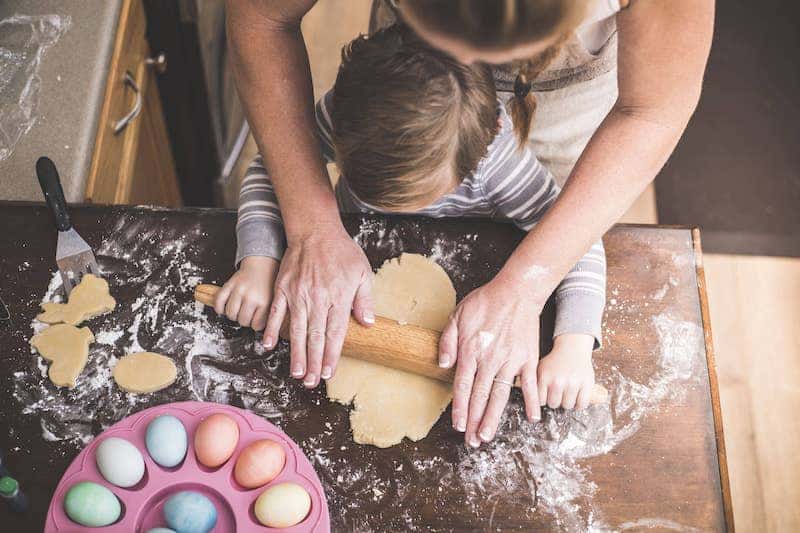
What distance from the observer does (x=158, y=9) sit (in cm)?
147

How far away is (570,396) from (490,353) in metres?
0.12

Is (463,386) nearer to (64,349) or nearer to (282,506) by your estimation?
(282,506)

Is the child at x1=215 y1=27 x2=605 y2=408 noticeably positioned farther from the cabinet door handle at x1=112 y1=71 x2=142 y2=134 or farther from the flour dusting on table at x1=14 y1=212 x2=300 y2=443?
the cabinet door handle at x1=112 y1=71 x2=142 y2=134

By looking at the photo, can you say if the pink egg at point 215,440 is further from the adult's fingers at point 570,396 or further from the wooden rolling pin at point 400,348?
the adult's fingers at point 570,396

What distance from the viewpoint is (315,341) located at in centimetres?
93

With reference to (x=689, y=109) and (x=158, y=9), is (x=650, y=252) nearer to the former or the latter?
(x=689, y=109)

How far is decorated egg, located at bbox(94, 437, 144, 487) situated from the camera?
0.79 meters

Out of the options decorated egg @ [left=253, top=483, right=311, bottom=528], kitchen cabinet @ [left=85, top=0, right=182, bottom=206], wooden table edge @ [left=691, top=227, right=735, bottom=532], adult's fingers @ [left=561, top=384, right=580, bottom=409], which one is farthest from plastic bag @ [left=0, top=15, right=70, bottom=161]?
wooden table edge @ [left=691, top=227, right=735, bottom=532]

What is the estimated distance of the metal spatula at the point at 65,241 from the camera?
988mm

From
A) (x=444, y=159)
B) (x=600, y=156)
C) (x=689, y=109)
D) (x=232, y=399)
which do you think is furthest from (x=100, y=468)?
(x=689, y=109)

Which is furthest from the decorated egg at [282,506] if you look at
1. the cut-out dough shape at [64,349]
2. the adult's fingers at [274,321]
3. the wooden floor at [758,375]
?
the wooden floor at [758,375]

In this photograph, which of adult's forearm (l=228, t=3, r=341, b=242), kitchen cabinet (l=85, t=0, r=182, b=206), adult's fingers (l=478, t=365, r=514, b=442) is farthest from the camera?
kitchen cabinet (l=85, t=0, r=182, b=206)

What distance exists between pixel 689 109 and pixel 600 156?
12cm

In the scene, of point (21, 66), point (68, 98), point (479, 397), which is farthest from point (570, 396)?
point (21, 66)
